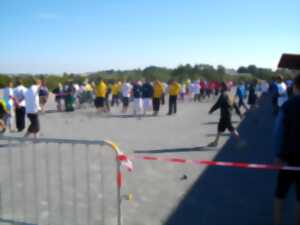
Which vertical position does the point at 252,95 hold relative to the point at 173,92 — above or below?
below

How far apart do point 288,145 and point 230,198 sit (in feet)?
6.10

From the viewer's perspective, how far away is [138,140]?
37.9ft

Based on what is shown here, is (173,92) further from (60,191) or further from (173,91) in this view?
(60,191)

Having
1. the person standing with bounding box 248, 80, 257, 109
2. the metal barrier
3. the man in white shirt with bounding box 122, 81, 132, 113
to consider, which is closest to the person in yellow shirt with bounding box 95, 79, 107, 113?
the man in white shirt with bounding box 122, 81, 132, 113

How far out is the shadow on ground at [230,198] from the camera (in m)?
5.18

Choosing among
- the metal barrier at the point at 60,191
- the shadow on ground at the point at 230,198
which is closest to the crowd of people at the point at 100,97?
the shadow on ground at the point at 230,198

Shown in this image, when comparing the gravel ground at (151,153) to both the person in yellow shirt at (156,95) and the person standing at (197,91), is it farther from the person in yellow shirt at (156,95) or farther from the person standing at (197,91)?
the person standing at (197,91)

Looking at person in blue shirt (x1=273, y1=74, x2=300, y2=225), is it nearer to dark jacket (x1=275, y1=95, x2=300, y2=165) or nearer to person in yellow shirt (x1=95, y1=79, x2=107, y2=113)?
dark jacket (x1=275, y1=95, x2=300, y2=165)

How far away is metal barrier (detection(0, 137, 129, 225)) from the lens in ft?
16.4

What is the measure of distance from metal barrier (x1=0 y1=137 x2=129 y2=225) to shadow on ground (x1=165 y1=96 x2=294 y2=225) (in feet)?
3.47

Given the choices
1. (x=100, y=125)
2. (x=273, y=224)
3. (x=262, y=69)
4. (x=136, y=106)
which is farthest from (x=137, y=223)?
(x=262, y=69)

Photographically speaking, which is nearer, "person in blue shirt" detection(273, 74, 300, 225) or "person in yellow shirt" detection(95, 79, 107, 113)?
"person in blue shirt" detection(273, 74, 300, 225)

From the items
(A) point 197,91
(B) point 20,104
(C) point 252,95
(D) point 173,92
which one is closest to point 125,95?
(D) point 173,92

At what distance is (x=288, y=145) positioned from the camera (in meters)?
4.43
